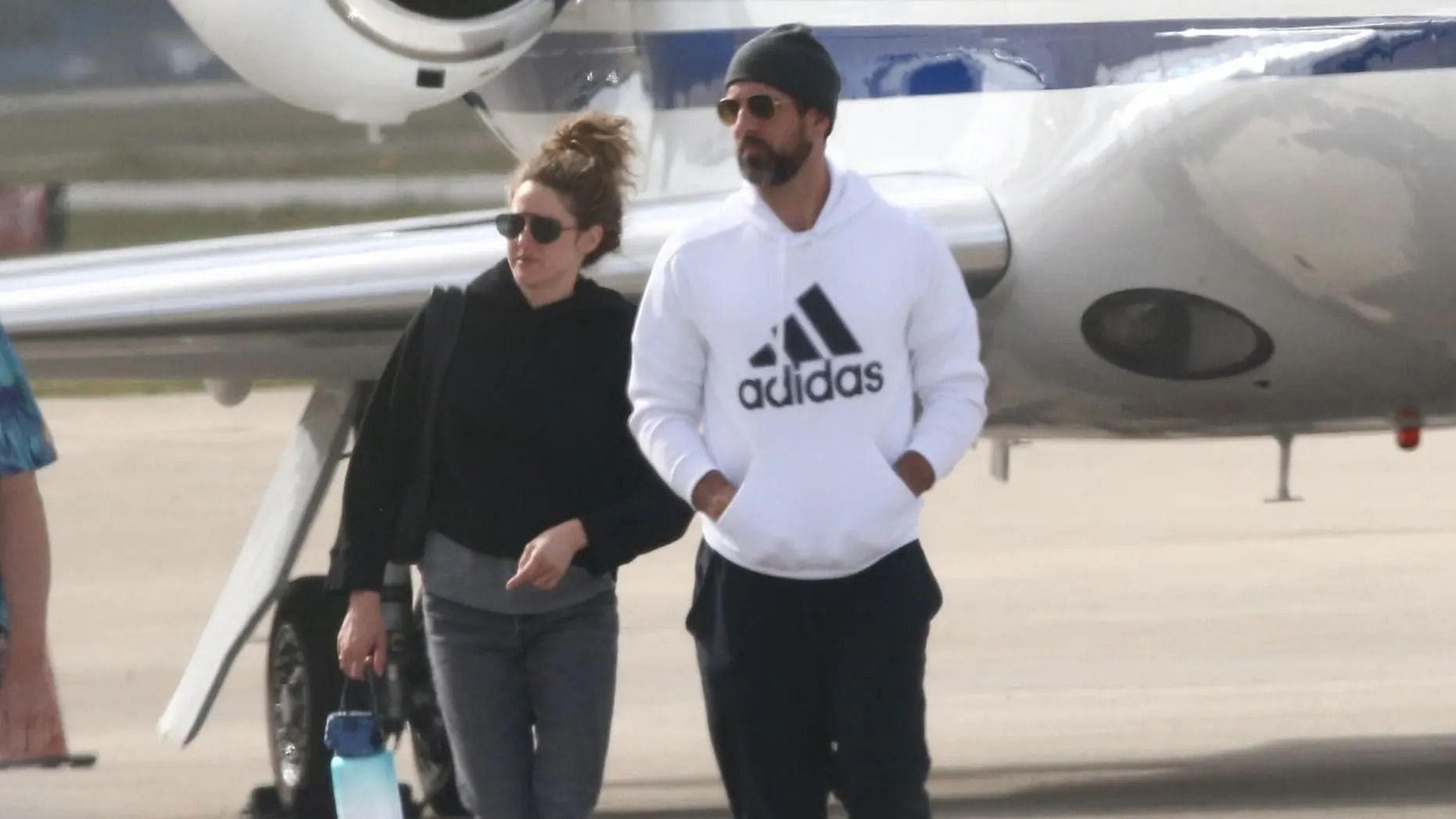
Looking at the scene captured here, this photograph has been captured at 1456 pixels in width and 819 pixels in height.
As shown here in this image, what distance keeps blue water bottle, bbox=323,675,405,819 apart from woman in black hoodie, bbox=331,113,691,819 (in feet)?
0.55

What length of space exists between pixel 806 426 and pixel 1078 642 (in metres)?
6.91

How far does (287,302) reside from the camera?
793 cm

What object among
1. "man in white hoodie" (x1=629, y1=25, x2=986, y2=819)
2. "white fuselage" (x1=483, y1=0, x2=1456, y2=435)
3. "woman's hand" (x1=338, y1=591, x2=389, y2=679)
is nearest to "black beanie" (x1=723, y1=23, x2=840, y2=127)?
"man in white hoodie" (x1=629, y1=25, x2=986, y2=819)

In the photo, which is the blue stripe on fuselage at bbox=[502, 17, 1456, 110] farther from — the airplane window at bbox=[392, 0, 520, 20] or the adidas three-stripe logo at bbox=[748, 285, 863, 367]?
the adidas three-stripe logo at bbox=[748, 285, 863, 367]

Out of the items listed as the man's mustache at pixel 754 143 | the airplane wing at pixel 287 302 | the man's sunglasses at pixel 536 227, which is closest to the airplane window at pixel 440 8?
the airplane wing at pixel 287 302

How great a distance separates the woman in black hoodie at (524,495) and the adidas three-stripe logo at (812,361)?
0.49 m

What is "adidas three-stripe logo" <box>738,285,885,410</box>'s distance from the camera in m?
4.55

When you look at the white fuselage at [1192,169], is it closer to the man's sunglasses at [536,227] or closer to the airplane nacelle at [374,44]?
the airplane nacelle at [374,44]

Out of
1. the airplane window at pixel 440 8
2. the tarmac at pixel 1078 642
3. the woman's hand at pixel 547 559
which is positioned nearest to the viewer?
the woman's hand at pixel 547 559

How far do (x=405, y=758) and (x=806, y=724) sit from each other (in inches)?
189

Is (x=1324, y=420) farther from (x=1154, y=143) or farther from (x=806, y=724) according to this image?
(x=806, y=724)

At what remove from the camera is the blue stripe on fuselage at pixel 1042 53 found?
23.0ft

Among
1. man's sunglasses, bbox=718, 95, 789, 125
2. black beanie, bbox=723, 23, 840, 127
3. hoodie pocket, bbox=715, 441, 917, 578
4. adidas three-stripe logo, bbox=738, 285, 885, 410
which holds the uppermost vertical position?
black beanie, bbox=723, 23, 840, 127

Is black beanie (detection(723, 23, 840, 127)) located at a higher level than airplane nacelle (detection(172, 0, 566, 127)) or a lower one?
higher
